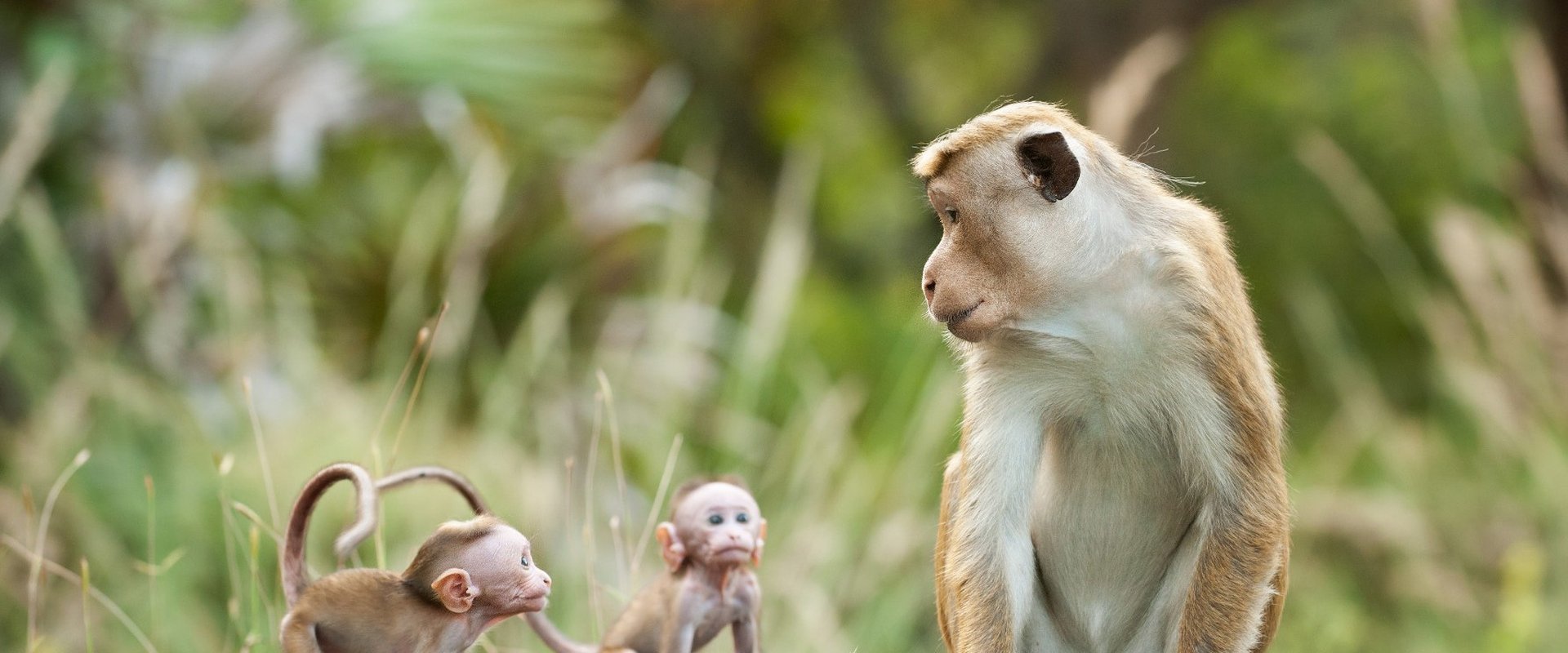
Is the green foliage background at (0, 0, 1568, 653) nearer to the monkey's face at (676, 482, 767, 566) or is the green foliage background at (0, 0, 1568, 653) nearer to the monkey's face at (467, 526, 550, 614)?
the monkey's face at (676, 482, 767, 566)

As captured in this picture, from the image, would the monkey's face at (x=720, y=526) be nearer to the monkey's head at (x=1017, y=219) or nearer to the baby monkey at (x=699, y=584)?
the baby monkey at (x=699, y=584)

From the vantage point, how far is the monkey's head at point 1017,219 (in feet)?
9.71

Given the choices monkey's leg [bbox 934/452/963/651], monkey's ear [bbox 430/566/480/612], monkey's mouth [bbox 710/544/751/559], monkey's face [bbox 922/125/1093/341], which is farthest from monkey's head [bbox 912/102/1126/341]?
monkey's ear [bbox 430/566/480/612]

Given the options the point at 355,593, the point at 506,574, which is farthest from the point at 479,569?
the point at 355,593

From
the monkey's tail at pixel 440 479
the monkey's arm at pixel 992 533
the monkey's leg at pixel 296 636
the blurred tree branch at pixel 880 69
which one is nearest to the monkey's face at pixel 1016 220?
the monkey's arm at pixel 992 533

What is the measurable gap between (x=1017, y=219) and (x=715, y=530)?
2.66ft

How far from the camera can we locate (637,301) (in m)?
7.85

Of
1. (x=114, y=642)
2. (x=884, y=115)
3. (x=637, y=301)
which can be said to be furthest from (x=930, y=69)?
(x=114, y=642)

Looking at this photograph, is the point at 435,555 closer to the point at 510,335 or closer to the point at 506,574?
the point at 506,574

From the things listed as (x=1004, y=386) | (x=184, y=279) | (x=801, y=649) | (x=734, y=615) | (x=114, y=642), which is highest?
(x=1004, y=386)

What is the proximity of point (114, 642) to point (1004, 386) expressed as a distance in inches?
169

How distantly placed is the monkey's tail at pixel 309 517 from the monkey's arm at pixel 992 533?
3.82 ft

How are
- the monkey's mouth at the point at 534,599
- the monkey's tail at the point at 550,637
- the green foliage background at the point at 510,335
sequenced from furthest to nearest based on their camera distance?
the green foliage background at the point at 510,335
the monkey's tail at the point at 550,637
the monkey's mouth at the point at 534,599

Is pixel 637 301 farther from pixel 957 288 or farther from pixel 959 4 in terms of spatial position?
pixel 959 4
